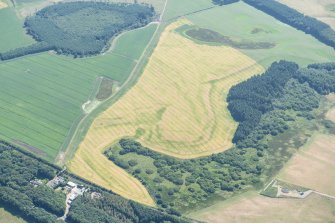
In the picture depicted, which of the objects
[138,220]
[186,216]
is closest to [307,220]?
[186,216]

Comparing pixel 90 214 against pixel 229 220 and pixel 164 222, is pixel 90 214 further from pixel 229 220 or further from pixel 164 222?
pixel 229 220

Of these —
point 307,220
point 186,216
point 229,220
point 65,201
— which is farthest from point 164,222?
point 307,220

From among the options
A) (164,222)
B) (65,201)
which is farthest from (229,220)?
(65,201)

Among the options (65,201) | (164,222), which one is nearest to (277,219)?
(164,222)

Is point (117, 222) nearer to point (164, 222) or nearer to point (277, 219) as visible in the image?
point (164, 222)

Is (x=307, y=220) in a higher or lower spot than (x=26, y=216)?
higher

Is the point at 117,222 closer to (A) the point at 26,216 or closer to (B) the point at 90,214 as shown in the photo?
(B) the point at 90,214

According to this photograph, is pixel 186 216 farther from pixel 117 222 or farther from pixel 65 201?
pixel 65 201
